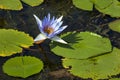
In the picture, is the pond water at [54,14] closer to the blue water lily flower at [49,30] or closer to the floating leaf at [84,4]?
the floating leaf at [84,4]

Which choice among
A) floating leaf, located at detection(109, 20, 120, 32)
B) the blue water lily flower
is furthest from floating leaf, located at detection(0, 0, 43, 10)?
floating leaf, located at detection(109, 20, 120, 32)

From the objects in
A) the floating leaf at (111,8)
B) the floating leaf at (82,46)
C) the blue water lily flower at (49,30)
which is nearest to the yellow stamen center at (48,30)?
the blue water lily flower at (49,30)

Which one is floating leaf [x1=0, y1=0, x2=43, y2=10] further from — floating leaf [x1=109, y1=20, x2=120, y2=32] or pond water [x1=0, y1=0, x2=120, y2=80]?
floating leaf [x1=109, y1=20, x2=120, y2=32]

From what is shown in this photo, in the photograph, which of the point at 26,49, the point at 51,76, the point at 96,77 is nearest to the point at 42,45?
the point at 26,49

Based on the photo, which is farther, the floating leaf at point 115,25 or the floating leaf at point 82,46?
the floating leaf at point 115,25

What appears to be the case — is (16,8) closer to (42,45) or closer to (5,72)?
(42,45)

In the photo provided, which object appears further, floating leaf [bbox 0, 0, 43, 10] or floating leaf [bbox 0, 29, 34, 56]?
floating leaf [bbox 0, 0, 43, 10]

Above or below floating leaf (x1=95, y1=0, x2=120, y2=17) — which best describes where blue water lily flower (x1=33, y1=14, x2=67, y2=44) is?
above
